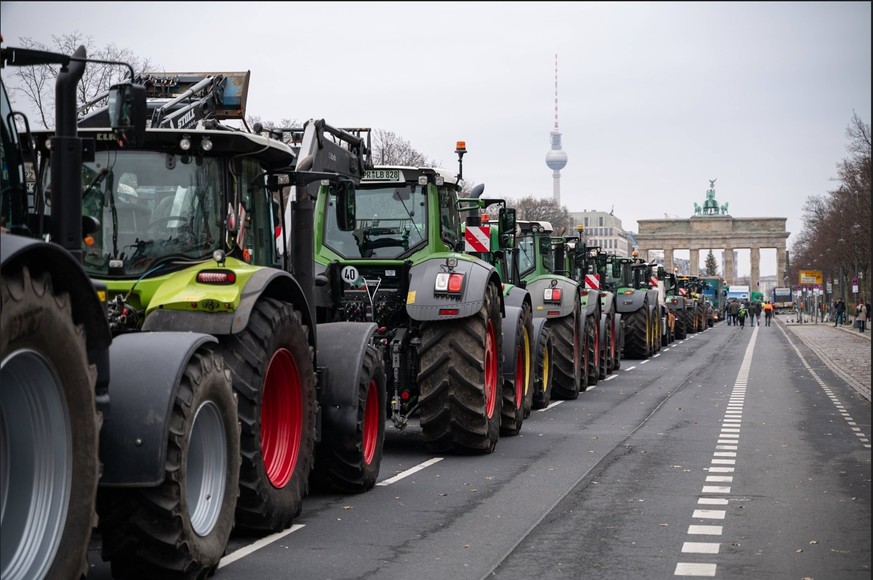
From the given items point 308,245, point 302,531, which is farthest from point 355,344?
point 302,531

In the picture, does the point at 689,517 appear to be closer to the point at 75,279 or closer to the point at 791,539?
the point at 791,539

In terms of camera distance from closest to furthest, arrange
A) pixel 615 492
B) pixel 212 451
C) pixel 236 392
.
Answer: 1. pixel 212 451
2. pixel 236 392
3. pixel 615 492

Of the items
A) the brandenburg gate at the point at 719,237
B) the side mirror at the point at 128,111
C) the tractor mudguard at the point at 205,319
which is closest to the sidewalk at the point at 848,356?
the tractor mudguard at the point at 205,319

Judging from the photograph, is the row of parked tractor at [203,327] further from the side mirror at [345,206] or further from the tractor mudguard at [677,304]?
the tractor mudguard at [677,304]

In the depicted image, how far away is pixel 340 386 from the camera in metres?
9.76

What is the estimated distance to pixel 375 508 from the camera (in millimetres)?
9711

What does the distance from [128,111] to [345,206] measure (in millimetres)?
5035

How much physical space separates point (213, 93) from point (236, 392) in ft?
15.6

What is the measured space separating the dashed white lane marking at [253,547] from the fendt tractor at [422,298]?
3.56 metres

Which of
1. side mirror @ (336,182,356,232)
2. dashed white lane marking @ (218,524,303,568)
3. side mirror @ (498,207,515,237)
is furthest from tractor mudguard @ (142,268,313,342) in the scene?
side mirror @ (498,207,515,237)

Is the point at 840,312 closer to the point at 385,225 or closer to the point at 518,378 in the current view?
the point at 518,378

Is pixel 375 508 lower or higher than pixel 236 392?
lower

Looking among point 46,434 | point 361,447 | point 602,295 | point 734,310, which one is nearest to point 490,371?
point 361,447

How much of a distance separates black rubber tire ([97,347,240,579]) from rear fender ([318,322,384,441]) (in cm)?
262
